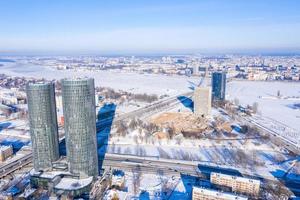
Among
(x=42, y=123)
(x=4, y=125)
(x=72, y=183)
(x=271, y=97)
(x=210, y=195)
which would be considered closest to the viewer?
(x=210, y=195)

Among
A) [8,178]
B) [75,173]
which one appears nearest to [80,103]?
[75,173]

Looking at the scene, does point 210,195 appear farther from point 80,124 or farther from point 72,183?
point 80,124

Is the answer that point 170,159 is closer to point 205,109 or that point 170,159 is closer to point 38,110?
point 38,110

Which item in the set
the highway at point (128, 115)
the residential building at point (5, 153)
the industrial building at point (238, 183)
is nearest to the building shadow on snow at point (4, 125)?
the highway at point (128, 115)

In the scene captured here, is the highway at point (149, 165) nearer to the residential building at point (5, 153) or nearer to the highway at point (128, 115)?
the highway at point (128, 115)

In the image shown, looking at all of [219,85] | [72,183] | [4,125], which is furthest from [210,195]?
[219,85]

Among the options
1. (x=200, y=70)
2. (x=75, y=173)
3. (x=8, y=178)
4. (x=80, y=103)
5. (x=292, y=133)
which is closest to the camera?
(x=80, y=103)
